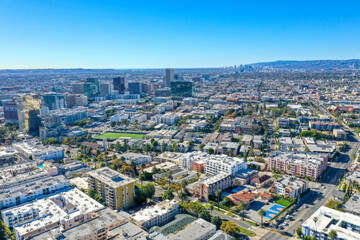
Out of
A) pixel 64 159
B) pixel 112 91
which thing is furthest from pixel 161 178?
pixel 112 91

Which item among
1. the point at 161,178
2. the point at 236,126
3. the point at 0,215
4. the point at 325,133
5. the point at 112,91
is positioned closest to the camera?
the point at 0,215

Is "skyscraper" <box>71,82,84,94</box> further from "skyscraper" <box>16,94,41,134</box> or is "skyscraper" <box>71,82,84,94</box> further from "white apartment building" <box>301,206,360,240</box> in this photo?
"white apartment building" <box>301,206,360,240</box>

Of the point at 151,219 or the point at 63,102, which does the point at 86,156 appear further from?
the point at 63,102

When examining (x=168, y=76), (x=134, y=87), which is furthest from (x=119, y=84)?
(x=168, y=76)

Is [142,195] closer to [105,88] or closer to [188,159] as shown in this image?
[188,159]

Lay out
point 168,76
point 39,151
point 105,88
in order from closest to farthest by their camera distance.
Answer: point 39,151
point 105,88
point 168,76
